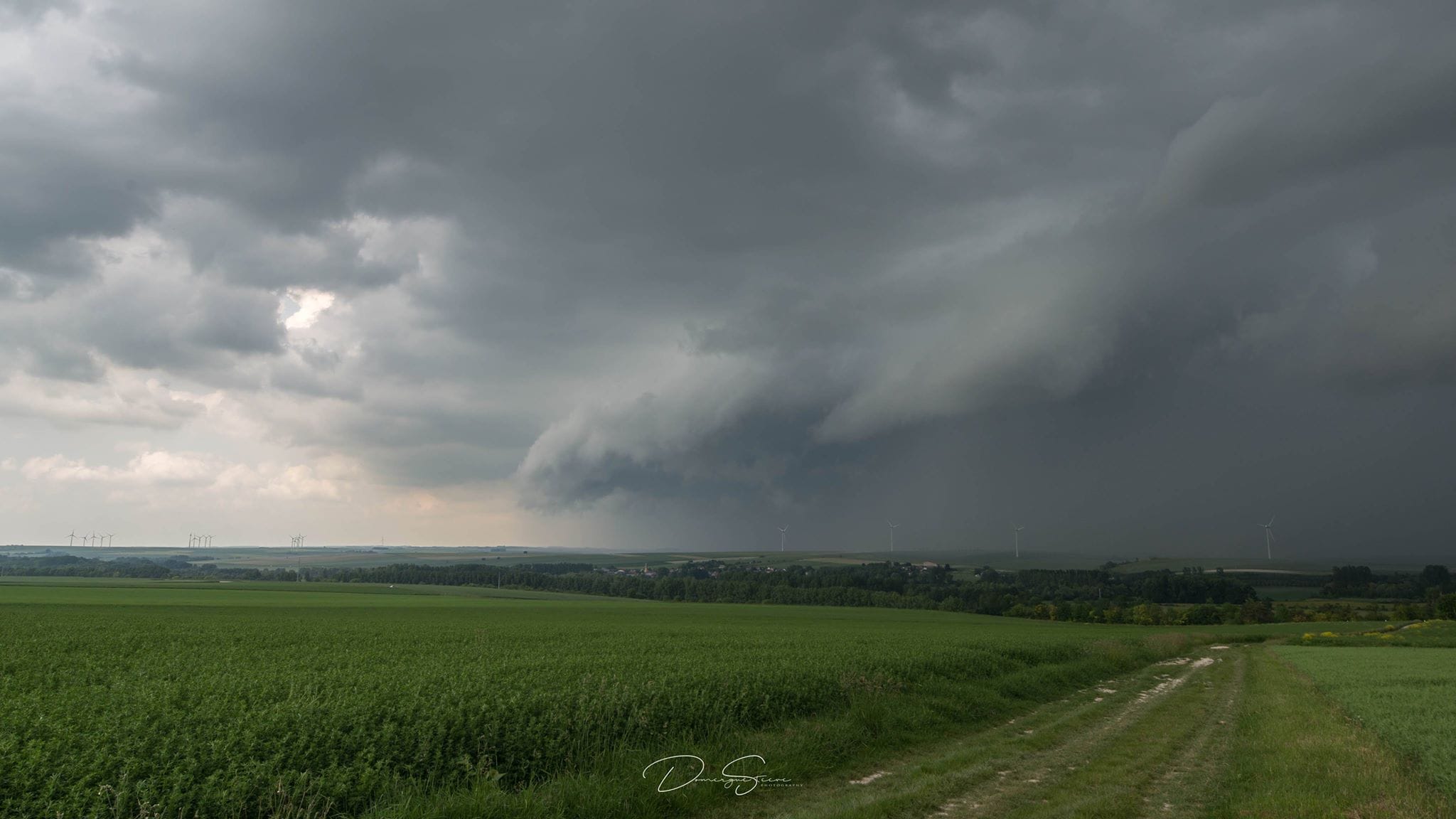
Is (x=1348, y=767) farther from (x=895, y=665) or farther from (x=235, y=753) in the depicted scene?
(x=235, y=753)

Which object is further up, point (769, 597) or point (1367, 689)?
point (1367, 689)

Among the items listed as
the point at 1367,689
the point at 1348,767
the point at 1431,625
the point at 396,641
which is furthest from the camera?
the point at 1431,625

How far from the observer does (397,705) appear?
52.3ft

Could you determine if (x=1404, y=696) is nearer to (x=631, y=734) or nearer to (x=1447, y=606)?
(x=631, y=734)

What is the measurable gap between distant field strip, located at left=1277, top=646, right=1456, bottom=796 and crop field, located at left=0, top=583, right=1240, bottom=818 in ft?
33.6

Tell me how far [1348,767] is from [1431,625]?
10484 cm

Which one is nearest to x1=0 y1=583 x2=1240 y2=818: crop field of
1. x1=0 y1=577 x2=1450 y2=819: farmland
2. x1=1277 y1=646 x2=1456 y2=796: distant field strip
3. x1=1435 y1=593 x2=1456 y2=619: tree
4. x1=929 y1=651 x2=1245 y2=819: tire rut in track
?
x1=0 y1=577 x2=1450 y2=819: farmland

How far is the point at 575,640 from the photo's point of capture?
44.5 meters

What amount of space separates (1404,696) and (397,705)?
36.2 m

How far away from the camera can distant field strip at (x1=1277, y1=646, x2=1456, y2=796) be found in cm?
1747

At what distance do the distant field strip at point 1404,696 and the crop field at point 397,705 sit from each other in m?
10.3

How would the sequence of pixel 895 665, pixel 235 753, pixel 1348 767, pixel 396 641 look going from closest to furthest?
pixel 235 753, pixel 1348 767, pixel 895 665, pixel 396 641

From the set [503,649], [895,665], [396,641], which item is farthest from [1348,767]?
[396,641]

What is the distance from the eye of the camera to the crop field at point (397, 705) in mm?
11617
